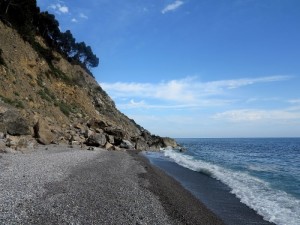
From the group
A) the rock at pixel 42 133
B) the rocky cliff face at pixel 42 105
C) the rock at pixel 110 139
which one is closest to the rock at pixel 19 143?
the rocky cliff face at pixel 42 105

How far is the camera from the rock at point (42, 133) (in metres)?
32.5

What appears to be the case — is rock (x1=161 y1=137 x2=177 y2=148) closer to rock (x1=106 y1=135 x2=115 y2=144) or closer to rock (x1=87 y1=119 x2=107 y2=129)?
rock (x1=87 y1=119 x2=107 y2=129)

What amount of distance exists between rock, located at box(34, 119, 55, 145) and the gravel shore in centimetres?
1205

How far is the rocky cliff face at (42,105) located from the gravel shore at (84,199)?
8572mm

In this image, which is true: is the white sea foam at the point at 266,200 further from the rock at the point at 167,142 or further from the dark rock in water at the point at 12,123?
the rock at the point at 167,142

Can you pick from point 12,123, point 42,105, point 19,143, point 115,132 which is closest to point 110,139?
point 115,132

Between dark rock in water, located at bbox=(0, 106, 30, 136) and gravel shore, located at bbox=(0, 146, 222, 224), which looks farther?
dark rock in water, located at bbox=(0, 106, 30, 136)

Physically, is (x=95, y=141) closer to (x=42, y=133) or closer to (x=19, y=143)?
(x=42, y=133)

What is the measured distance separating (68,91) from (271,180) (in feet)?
131

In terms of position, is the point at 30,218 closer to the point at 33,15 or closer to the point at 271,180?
the point at 271,180

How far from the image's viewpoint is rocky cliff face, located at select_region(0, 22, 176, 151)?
29.8 m

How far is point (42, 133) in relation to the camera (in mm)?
32812

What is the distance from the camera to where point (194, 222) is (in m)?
12.6

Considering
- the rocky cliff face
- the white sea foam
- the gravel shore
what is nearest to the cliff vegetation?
the rocky cliff face
